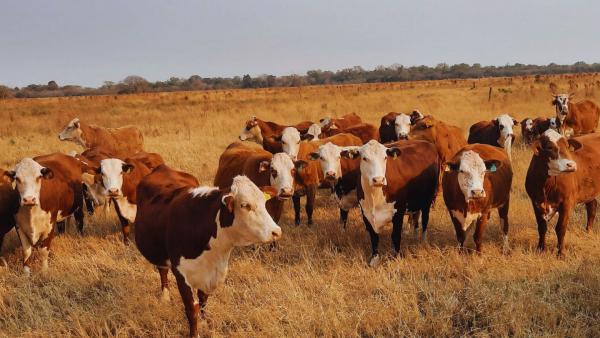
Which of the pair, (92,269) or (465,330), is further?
(92,269)

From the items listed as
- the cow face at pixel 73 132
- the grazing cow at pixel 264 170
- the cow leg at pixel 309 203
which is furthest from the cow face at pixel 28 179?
the cow face at pixel 73 132

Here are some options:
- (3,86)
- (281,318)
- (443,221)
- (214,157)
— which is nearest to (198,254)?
(281,318)

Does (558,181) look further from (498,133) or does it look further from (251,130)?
(251,130)

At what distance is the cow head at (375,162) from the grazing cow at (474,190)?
2.50ft

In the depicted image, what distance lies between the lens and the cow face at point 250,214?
145 inches

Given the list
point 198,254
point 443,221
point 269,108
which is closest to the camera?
point 198,254

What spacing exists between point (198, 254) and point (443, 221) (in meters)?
4.78

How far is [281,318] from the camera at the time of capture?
14.9ft

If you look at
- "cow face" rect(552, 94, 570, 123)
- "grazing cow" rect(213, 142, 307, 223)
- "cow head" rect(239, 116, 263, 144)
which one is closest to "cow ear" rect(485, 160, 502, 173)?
"grazing cow" rect(213, 142, 307, 223)

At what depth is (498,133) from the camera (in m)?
11.5

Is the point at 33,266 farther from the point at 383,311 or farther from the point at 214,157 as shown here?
the point at 214,157

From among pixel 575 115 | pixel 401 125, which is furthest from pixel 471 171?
pixel 575 115

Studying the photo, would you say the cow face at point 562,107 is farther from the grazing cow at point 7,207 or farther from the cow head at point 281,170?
the grazing cow at point 7,207

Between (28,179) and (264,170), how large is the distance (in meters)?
2.98
